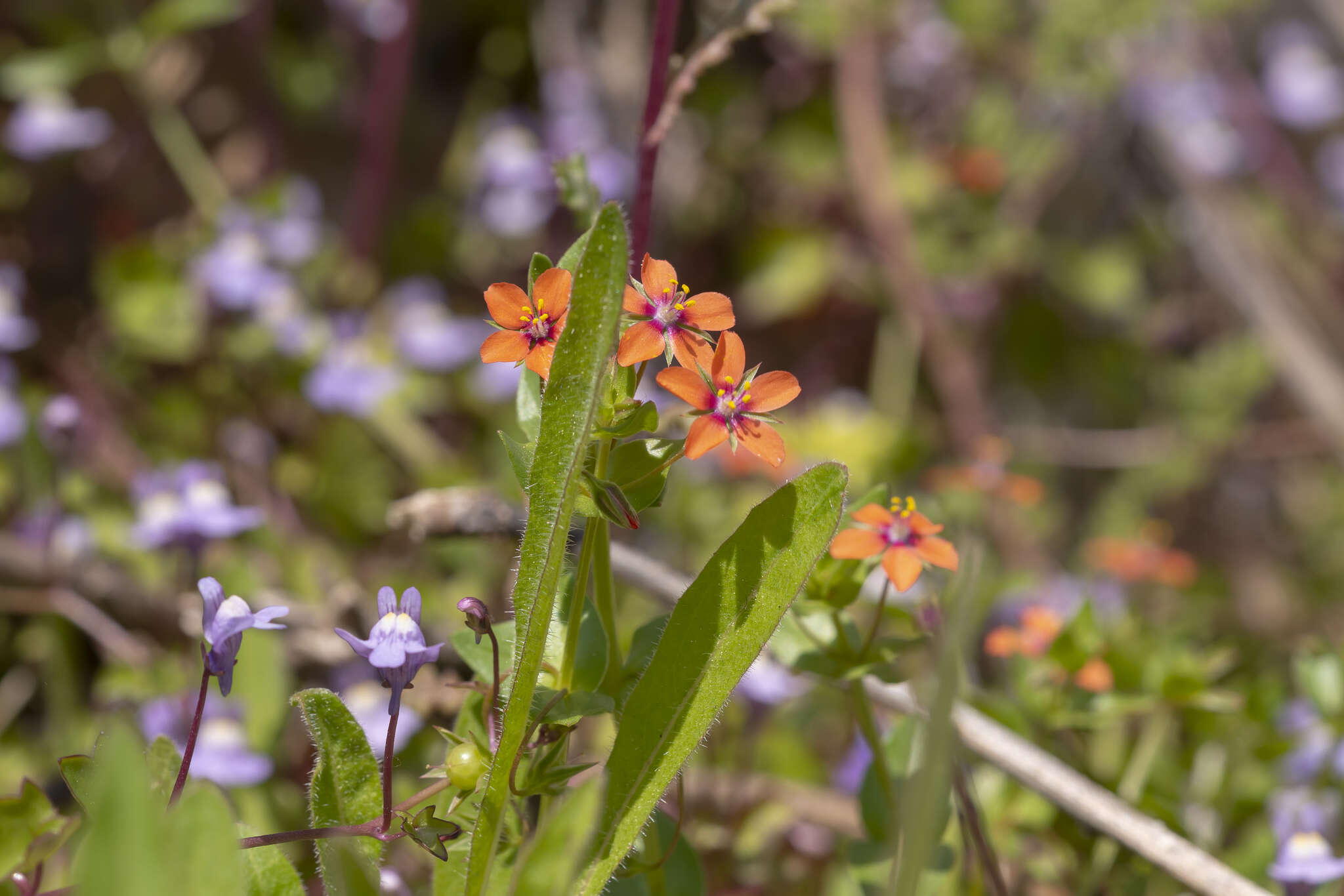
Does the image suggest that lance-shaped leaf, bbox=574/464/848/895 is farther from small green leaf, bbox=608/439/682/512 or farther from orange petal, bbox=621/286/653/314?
orange petal, bbox=621/286/653/314

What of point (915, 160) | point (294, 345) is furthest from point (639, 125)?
point (915, 160)

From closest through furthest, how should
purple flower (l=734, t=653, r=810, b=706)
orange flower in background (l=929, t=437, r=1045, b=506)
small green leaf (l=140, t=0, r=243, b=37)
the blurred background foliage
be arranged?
1. purple flower (l=734, t=653, r=810, b=706)
2. the blurred background foliage
3. orange flower in background (l=929, t=437, r=1045, b=506)
4. small green leaf (l=140, t=0, r=243, b=37)

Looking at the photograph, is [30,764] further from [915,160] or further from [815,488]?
[915,160]

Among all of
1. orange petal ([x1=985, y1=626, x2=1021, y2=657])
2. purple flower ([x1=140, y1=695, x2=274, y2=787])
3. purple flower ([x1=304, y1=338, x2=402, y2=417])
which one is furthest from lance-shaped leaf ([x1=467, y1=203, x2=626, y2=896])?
purple flower ([x1=304, y1=338, x2=402, y2=417])

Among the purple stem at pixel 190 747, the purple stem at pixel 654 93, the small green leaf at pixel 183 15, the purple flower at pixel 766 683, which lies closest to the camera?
the purple stem at pixel 190 747

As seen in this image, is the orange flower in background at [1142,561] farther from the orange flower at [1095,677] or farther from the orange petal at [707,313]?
the orange petal at [707,313]

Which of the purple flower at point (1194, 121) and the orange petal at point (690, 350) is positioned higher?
the orange petal at point (690, 350)

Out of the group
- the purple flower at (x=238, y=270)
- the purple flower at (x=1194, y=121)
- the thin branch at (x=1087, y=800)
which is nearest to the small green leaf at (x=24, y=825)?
the thin branch at (x=1087, y=800)
